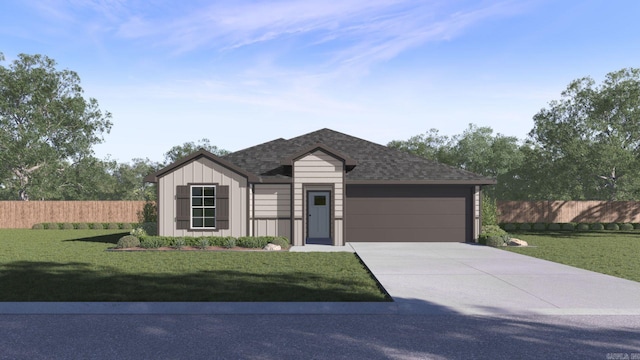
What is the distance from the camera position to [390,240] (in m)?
21.5

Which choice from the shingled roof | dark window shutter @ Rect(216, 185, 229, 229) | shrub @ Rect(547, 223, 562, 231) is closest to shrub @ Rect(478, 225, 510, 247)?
the shingled roof

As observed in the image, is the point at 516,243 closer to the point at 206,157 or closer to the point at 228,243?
the point at 228,243

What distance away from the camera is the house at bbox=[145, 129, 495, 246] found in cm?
1914

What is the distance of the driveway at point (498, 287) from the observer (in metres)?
7.65

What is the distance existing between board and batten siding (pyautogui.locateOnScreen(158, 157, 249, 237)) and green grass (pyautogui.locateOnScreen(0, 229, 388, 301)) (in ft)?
9.18

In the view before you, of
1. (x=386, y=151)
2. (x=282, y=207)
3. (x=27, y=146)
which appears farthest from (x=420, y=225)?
(x=27, y=146)

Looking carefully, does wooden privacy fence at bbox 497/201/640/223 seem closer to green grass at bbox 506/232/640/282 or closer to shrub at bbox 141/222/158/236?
green grass at bbox 506/232/640/282

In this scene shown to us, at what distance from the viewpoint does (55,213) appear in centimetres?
3506

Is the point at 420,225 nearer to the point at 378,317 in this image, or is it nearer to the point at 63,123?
the point at 378,317

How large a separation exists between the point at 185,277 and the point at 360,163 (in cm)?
1353

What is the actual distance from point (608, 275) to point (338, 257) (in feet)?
23.6

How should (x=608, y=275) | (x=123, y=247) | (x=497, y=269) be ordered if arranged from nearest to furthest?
(x=608, y=275) < (x=497, y=269) < (x=123, y=247)

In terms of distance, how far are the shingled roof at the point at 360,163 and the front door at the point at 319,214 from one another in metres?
1.50

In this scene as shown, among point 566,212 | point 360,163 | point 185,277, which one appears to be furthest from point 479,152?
point 185,277
